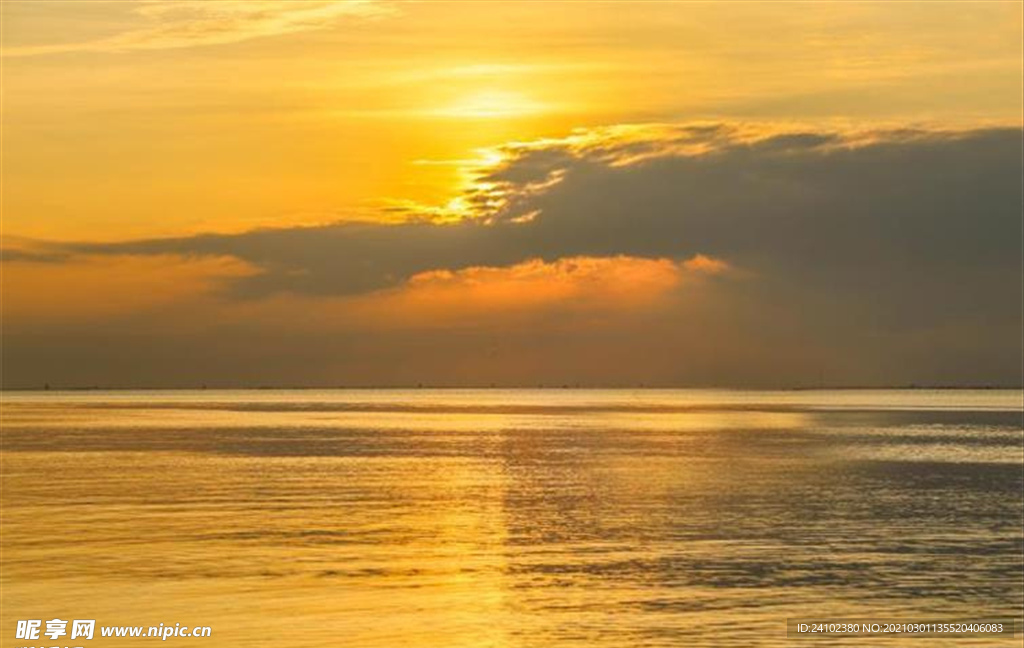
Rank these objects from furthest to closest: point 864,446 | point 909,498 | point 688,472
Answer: point 864,446
point 688,472
point 909,498

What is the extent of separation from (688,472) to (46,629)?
45.5 metres

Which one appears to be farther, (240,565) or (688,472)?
(688,472)

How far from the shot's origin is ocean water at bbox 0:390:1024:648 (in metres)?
30.4

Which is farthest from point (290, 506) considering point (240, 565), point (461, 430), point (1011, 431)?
point (1011, 431)

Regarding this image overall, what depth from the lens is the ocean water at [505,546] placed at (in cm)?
3041

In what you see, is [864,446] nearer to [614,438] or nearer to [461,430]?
[614,438]

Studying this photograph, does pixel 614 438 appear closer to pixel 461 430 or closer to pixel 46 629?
pixel 461 430

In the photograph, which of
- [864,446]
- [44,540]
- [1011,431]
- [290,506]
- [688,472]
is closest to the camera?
[44,540]

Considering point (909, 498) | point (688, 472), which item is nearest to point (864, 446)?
point (688, 472)

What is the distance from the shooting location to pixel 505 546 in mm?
41406

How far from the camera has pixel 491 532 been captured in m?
45.0

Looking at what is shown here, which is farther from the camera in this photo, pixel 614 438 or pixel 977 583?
pixel 614 438

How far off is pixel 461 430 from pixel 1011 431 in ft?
159

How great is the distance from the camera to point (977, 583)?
3441cm
